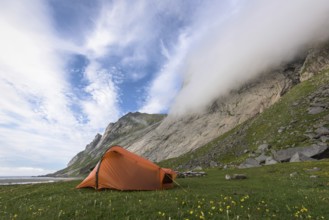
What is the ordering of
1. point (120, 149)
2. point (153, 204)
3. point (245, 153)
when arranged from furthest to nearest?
1. point (245, 153)
2. point (120, 149)
3. point (153, 204)

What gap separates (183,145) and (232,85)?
43.4m

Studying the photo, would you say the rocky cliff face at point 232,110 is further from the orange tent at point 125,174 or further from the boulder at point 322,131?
the orange tent at point 125,174

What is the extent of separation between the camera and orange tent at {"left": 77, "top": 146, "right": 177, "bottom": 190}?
23828 mm

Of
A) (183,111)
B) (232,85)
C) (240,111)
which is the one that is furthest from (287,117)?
(183,111)

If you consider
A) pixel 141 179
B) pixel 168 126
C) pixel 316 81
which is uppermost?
pixel 168 126

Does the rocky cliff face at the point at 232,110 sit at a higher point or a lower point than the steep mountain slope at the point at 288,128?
higher

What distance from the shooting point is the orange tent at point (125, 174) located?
78.2 feet

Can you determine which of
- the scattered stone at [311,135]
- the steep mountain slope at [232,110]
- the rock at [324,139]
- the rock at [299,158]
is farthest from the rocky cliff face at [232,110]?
the rock at [299,158]

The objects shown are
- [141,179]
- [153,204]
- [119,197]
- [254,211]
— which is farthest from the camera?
[141,179]

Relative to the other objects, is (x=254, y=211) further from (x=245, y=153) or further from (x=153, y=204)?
(x=245, y=153)

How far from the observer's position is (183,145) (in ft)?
511

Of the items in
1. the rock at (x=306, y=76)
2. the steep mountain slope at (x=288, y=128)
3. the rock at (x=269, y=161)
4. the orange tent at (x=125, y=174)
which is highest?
the rock at (x=306, y=76)

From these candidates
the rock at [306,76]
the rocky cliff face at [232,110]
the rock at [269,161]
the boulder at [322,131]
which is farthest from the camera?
the rocky cliff face at [232,110]

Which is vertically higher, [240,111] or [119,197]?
[240,111]
